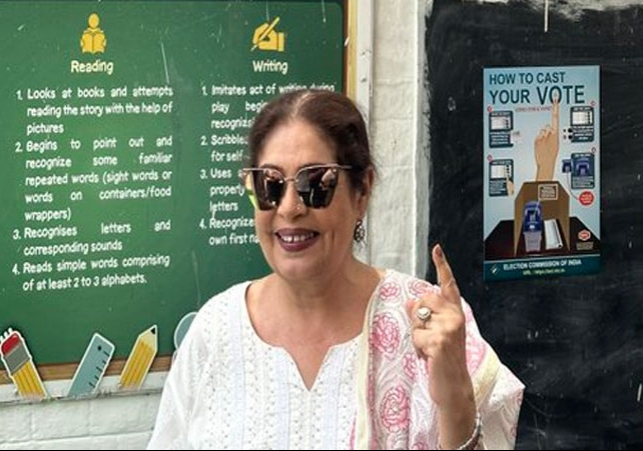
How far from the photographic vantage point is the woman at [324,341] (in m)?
2.33

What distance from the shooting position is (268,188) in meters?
2.42

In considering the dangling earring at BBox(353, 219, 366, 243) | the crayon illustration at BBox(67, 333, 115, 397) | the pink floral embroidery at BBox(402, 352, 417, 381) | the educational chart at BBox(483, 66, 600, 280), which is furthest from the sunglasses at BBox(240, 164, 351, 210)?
the educational chart at BBox(483, 66, 600, 280)

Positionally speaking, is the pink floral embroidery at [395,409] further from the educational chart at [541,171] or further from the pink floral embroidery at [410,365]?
the educational chart at [541,171]

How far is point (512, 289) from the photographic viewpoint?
4.20 m

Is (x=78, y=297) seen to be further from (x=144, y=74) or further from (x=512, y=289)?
(x=512, y=289)

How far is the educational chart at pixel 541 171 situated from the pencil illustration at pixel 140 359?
1.20 metres

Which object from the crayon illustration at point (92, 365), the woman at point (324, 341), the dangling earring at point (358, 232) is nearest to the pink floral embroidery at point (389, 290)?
the woman at point (324, 341)

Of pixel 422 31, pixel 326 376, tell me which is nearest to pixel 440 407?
pixel 326 376

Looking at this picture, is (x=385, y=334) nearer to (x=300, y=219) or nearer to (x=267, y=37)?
(x=300, y=219)

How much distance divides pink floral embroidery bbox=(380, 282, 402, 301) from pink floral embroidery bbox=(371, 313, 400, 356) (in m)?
0.05

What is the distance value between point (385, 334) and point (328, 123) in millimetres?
462

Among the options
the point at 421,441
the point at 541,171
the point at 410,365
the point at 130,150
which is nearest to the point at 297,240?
the point at 410,365

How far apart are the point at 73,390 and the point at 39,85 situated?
0.96 metres

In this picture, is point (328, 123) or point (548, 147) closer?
point (328, 123)
